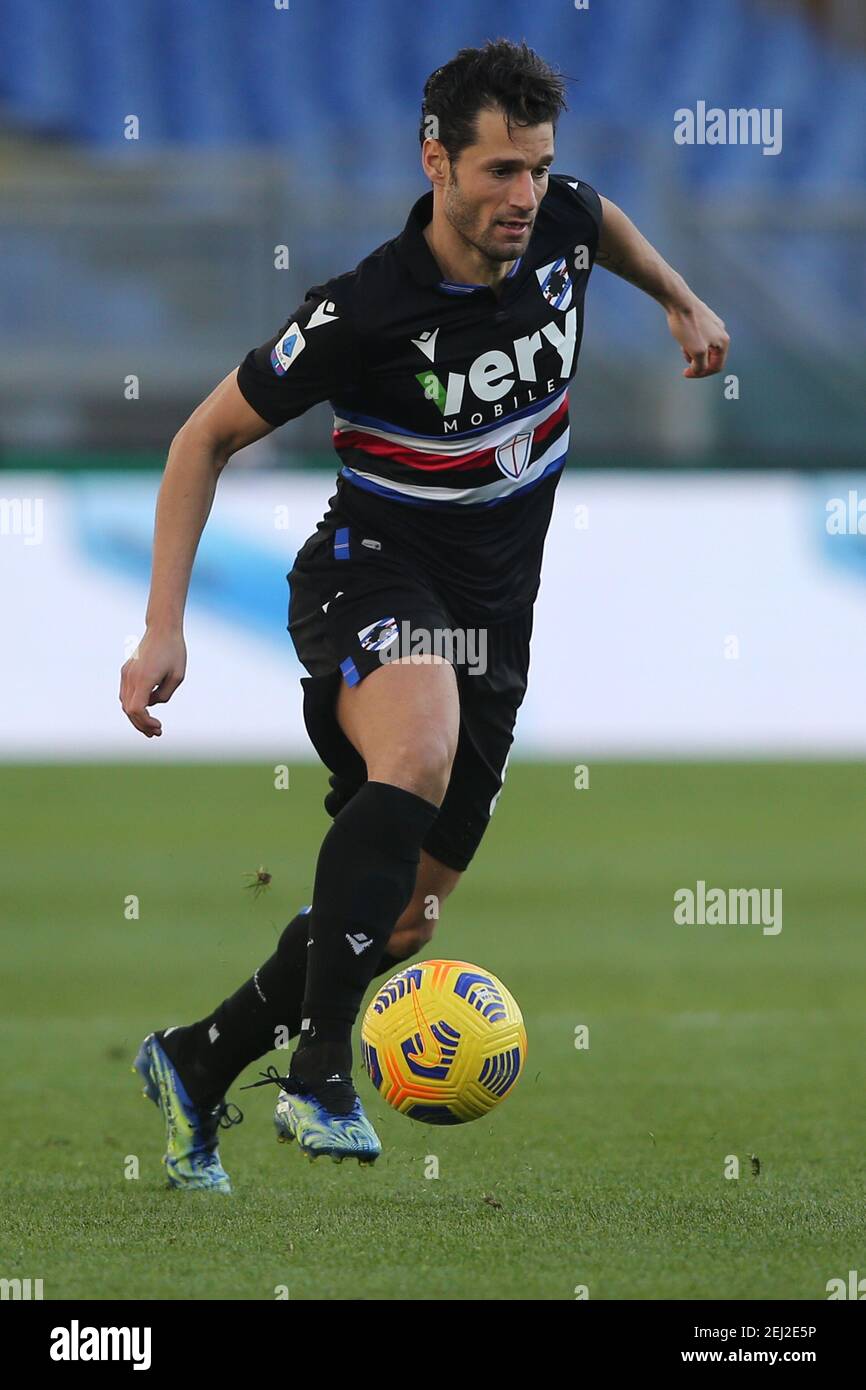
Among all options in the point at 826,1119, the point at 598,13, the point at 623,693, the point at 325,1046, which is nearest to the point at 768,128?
the point at 598,13

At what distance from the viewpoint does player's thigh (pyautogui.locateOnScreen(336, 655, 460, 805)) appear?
4016mm

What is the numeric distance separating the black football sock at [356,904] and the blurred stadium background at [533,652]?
0.45 m

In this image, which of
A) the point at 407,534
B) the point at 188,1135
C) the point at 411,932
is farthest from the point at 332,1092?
the point at 407,534

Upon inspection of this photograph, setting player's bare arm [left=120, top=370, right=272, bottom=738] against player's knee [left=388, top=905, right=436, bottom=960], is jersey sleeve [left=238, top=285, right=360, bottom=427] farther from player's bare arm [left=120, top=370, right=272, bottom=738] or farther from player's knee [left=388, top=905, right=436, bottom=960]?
player's knee [left=388, top=905, right=436, bottom=960]

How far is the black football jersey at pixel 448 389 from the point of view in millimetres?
4211

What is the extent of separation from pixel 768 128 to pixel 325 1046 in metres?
14.7

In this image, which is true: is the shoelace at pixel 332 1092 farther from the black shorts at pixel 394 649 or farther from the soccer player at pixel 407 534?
the black shorts at pixel 394 649

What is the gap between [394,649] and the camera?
13.6 feet

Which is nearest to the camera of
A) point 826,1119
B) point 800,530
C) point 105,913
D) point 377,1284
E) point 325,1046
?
point 377,1284

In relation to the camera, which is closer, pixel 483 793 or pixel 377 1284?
pixel 377 1284

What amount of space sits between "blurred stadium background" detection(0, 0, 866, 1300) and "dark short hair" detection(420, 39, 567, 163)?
7.29 feet

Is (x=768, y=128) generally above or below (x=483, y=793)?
above

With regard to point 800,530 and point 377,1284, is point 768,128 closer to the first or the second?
point 800,530

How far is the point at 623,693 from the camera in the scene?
1185cm
